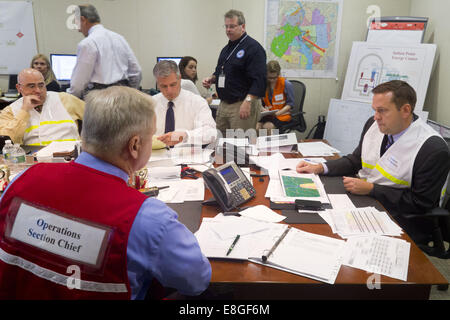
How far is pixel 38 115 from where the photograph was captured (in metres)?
2.61

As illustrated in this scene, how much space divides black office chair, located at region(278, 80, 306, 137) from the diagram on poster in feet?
1.85

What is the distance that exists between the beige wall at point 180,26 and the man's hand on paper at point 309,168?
3.10m

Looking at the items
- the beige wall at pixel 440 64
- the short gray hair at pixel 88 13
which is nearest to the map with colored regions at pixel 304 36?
the beige wall at pixel 440 64

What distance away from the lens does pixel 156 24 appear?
4789mm

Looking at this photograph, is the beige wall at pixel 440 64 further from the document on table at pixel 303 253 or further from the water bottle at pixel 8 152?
the water bottle at pixel 8 152

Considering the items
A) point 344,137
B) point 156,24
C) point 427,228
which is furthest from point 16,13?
point 427,228

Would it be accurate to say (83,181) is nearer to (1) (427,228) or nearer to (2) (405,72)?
(1) (427,228)

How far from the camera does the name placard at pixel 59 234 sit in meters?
0.84

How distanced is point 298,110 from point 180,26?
78.6 inches

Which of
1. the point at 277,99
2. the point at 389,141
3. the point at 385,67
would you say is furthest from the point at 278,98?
the point at 389,141

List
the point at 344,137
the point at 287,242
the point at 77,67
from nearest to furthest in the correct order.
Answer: the point at 287,242, the point at 77,67, the point at 344,137

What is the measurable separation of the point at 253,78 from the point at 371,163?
1673 millimetres

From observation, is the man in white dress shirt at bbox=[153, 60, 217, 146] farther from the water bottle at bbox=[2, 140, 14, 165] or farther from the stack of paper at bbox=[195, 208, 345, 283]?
the stack of paper at bbox=[195, 208, 345, 283]

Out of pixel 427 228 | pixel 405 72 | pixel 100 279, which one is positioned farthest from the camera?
pixel 405 72
